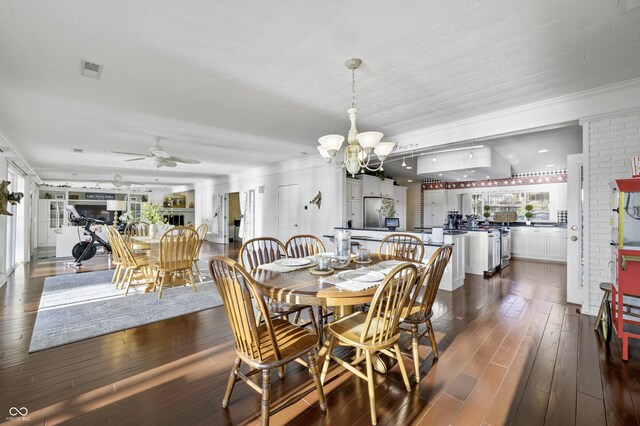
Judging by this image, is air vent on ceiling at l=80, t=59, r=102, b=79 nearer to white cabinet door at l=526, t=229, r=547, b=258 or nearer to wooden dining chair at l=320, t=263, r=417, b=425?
wooden dining chair at l=320, t=263, r=417, b=425

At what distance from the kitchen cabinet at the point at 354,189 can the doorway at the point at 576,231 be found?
12.3 ft

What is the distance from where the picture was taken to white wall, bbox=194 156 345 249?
6109mm

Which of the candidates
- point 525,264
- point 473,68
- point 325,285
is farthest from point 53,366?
point 525,264

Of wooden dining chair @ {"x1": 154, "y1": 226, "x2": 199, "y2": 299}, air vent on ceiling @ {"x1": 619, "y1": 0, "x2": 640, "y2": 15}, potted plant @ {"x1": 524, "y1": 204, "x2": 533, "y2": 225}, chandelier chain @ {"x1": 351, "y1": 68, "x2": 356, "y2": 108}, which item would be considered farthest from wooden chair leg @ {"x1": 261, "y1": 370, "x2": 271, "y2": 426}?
potted plant @ {"x1": 524, "y1": 204, "x2": 533, "y2": 225}

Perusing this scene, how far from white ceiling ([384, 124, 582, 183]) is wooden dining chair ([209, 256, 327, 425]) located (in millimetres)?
4126

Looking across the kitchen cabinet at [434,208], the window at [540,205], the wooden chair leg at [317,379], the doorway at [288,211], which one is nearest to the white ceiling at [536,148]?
the window at [540,205]

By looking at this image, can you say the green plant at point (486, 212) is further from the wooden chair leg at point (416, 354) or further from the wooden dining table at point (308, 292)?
the wooden dining table at point (308, 292)

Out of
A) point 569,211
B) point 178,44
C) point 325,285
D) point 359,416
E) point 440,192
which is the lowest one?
point 359,416

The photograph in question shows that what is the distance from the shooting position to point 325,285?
5.91ft

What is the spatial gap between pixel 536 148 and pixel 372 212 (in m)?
3.51

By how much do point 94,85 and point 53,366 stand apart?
2.72 metres

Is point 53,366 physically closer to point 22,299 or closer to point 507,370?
point 22,299

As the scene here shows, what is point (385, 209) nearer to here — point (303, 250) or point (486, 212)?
point (486, 212)

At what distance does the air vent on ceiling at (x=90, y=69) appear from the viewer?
255 cm
